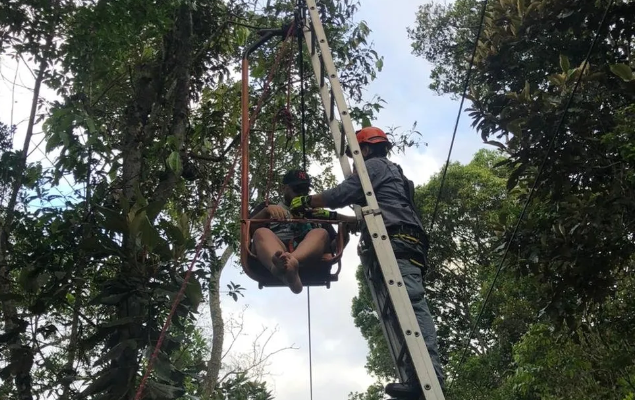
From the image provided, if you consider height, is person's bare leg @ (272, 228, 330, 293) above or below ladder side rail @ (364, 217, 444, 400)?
above

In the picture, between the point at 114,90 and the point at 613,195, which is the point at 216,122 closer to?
the point at 114,90

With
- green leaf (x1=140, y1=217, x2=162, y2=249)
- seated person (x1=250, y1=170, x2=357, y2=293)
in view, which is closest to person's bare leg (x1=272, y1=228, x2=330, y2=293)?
seated person (x1=250, y1=170, x2=357, y2=293)

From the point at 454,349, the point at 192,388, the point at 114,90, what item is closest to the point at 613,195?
the point at 114,90

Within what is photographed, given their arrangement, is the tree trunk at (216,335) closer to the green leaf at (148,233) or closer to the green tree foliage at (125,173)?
the green tree foliage at (125,173)

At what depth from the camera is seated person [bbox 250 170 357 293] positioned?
3466mm

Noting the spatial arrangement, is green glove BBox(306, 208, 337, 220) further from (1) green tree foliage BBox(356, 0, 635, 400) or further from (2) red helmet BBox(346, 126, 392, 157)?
(1) green tree foliage BBox(356, 0, 635, 400)

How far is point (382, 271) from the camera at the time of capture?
2.78 m

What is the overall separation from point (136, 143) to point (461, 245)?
9823 mm

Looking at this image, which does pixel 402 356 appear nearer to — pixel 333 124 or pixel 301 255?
pixel 301 255

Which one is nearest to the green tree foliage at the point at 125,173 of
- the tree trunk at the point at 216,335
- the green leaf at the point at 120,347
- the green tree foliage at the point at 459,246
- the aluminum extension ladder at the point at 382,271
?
the green leaf at the point at 120,347

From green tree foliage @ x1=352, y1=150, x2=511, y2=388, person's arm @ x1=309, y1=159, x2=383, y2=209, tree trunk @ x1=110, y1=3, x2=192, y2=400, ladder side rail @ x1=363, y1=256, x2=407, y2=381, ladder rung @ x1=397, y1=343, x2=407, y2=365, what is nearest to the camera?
ladder rung @ x1=397, y1=343, x2=407, y2=365

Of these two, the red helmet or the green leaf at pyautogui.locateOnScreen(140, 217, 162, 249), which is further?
the green leaf at pyautogui.locateOnScreen(140, 217, 162, 249)

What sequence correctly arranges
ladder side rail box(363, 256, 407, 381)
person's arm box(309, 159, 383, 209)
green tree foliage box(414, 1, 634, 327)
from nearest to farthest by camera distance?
1. ladder side rail box(363, 256, 407, 381)
2. person's arm box(309, 159, 383, 209)
3. green tree foliage box(414, 1, 634, 327)

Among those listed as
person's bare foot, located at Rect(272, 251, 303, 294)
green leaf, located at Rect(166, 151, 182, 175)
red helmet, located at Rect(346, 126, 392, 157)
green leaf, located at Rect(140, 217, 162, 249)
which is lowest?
person's bare foot, located at Rect(272, 251, 303, 294)
